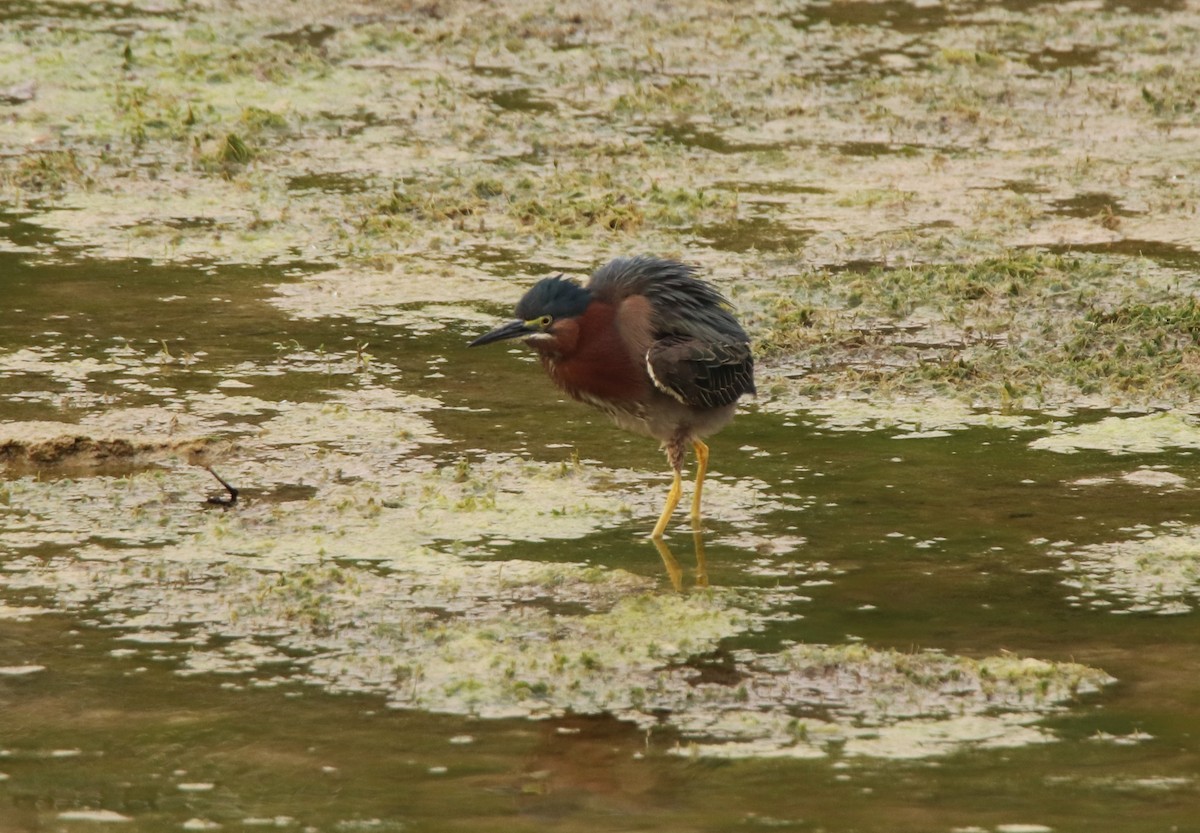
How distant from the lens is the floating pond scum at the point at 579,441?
5094 millimetres

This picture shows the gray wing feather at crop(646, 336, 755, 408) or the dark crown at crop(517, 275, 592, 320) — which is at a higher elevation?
the dark crown at crop(517, 275, 592, 320)

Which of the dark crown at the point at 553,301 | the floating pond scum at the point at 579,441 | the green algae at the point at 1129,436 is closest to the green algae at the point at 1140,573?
the floating pond scum at the point at 579,441

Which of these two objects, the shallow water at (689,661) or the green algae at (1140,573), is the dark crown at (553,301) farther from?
the green algae at (1140,573)

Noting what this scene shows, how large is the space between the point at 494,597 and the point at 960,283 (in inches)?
169

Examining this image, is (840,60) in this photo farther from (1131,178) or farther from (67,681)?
(67,681)

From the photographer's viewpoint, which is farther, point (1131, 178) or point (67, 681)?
point (1131, 178)

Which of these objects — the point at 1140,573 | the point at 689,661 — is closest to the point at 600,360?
the point at 689,661

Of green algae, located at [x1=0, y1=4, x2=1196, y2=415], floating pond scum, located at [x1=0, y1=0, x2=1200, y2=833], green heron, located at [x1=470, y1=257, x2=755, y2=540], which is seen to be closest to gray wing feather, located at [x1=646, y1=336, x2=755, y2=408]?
green heron, located at [x1=470, y1=257, x2=755, y2=540]

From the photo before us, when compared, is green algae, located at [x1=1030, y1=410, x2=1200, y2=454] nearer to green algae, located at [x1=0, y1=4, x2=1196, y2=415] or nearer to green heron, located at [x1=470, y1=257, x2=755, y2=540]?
green algae, located at [x1=0, y1=4, x2=1196, y2=415]

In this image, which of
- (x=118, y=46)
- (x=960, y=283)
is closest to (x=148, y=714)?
(x=960, y=283)

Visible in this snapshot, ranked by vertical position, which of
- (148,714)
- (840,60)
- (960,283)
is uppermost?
(840,60)

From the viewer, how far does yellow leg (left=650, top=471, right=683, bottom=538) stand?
22.6 feet

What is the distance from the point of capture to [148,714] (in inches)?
210

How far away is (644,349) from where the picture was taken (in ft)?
22.9
